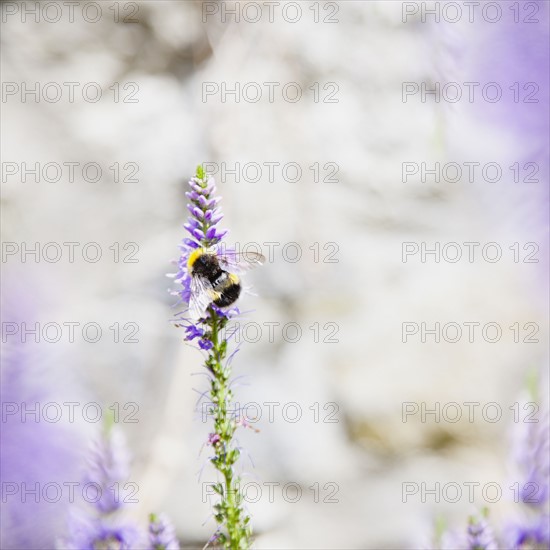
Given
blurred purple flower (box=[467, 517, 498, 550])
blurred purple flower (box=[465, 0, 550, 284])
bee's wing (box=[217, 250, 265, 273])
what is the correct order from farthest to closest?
blurred purple flower (box=[467, 517, 498, 550])
bee's wing (box=[217, 250, 265, 273])
blurred purple flower (box=[465, 0, 550, 284])

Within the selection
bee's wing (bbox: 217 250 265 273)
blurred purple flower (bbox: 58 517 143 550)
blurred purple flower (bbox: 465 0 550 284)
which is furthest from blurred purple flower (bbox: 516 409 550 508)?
blurred purple flower (bbox: 58 517 143 550)

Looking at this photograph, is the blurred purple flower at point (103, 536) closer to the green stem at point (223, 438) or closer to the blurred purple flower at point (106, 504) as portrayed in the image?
the blurred purple flower at point (106, 504)

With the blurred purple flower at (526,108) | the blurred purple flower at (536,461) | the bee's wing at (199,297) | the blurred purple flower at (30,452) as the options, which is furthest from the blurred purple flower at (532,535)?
the blurred purple flower at (30,452)

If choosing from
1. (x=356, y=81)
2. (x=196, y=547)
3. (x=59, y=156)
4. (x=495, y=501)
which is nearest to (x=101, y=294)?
(x=59, y=156)

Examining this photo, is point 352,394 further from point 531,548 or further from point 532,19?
point 532,19

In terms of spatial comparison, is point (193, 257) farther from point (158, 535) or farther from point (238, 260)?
point (158, 535)

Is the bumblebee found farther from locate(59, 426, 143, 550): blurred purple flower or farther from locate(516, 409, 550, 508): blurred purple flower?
locate(516, 409, 550, 508): blurred purple flower
